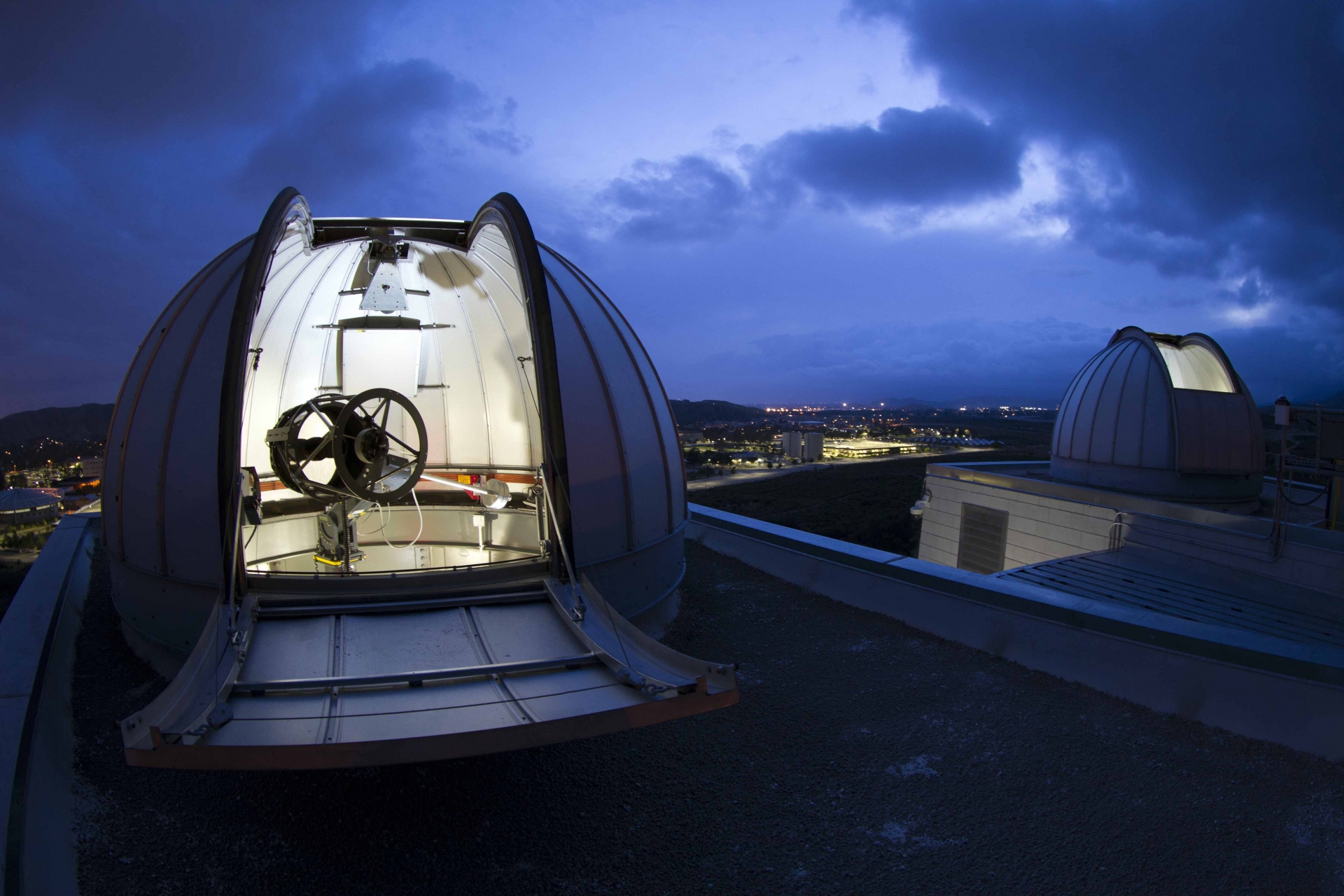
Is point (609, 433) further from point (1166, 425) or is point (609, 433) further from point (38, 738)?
point (1166, 425)

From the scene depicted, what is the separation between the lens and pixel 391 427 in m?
11.6

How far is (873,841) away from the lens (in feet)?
14.1

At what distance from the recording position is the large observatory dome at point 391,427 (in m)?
6.36

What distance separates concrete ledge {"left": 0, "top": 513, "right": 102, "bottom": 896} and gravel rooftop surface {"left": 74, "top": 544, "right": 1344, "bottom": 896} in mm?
183

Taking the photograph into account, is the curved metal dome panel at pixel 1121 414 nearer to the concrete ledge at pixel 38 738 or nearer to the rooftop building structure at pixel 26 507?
the concrete ledge at pixel 38 738

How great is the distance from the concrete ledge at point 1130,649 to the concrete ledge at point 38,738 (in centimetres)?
851

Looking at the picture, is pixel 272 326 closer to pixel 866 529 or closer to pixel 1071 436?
pixel 1071 436

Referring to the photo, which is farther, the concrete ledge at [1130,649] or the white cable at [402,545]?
the white cable at [402,545]

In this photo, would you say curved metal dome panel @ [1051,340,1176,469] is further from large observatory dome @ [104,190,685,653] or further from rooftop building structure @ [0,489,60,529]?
rooftop building structure @ [0,489,60,529]

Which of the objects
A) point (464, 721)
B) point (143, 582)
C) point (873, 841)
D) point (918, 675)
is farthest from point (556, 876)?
point (143, 582)

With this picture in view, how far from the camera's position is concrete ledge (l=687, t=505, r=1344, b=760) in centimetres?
523

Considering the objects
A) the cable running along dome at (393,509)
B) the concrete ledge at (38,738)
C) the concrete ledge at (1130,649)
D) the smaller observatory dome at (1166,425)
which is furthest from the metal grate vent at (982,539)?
the concrete ledge at (38,738)

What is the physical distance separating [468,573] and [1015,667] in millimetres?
6350

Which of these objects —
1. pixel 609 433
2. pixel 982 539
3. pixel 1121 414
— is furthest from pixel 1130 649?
pixel 1121 414
